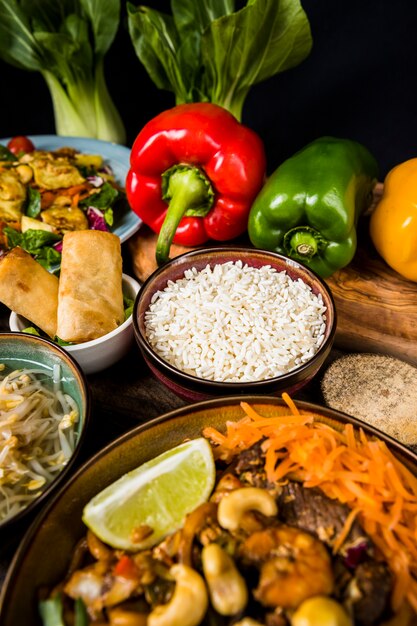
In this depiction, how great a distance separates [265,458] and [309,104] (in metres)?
3.06

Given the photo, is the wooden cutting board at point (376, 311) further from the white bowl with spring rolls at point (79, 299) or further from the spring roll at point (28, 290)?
the spring roll at point (28, 290)

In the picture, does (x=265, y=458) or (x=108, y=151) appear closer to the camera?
(x=265, y=458)

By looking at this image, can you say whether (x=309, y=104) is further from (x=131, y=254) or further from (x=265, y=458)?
(x=265, y=458)

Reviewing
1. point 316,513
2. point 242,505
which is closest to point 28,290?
point 242,505

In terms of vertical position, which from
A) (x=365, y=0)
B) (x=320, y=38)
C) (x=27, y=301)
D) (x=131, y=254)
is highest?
(x=365, y=0)

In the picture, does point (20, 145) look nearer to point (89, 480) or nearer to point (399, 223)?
point (399, 223)

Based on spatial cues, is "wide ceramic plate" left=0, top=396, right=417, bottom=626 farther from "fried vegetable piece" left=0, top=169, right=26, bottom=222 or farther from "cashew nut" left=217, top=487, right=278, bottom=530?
"fried vegetable piece" left=0, top=169, right=26, bottom=222

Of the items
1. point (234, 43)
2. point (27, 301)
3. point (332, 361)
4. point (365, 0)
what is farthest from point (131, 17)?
point (332, 361)

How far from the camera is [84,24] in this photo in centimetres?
313

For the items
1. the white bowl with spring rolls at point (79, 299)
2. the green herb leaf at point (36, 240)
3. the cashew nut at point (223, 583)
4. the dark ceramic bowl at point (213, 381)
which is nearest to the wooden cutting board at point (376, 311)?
the dark ceramic bowl at point (213, 381)

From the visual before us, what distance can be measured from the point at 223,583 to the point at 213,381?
26.9 inches

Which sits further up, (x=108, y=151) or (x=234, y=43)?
(x=234, y=43)

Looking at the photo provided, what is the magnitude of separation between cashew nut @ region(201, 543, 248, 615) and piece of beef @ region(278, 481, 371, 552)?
20 centimetres

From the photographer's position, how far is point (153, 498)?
4.43 ft
